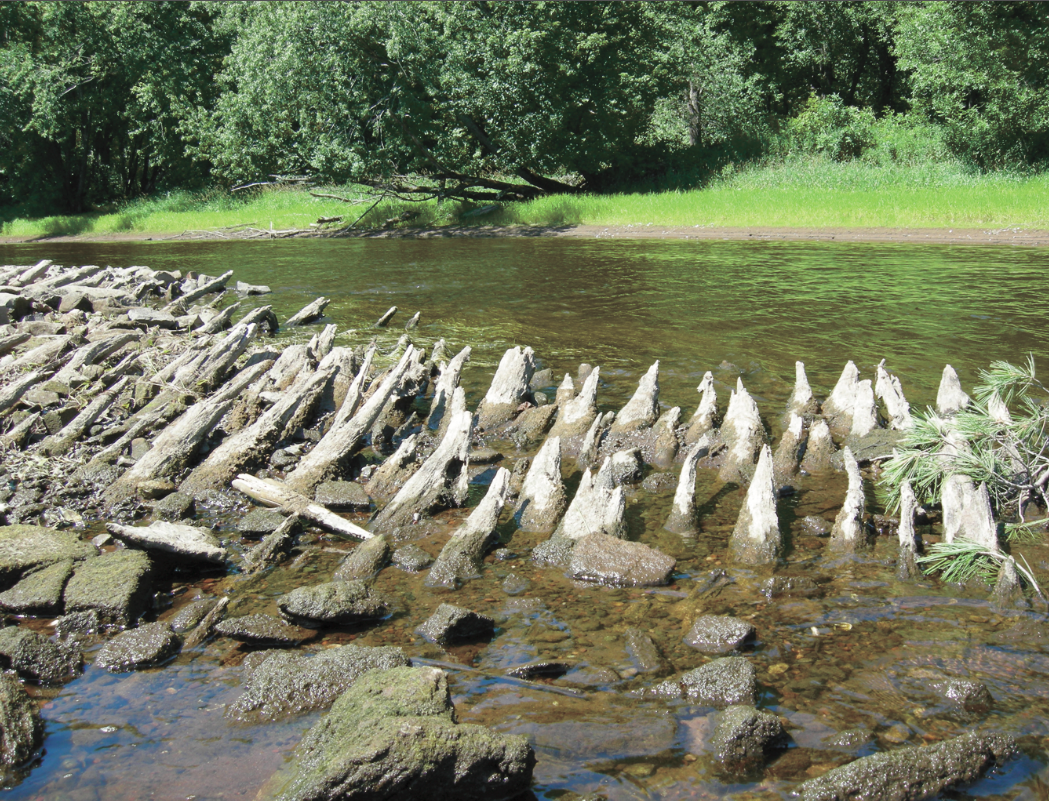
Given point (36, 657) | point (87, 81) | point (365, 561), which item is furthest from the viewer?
point (87, 81)

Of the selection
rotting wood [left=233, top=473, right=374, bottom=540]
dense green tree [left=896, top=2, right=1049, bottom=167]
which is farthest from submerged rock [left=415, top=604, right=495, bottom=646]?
dense green tree [left=896, top=2, right=1049, bottom=167]

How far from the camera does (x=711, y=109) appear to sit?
37.7 metres

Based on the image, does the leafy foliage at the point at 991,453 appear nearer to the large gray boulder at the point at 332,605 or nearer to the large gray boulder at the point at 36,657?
the large gray boulder at the point at 332,605

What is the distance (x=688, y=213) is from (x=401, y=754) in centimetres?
2724

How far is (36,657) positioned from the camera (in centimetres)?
445

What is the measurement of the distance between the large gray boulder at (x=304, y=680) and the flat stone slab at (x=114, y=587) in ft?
4.08

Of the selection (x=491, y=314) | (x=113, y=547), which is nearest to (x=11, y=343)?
(x=113, y=547)

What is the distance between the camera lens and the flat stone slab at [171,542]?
18.2ft

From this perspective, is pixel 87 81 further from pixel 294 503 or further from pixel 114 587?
pixel 114 587

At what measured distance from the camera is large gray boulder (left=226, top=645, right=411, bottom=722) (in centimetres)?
408

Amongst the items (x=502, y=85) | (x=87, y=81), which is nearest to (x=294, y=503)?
(x=502, y=85)

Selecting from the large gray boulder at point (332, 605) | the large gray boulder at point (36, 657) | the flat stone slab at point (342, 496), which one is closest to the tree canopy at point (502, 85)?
the flat stone slab at point (342, 496)

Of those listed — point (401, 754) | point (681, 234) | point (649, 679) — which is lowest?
point (649, 679)

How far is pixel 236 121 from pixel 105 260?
10044 mm
